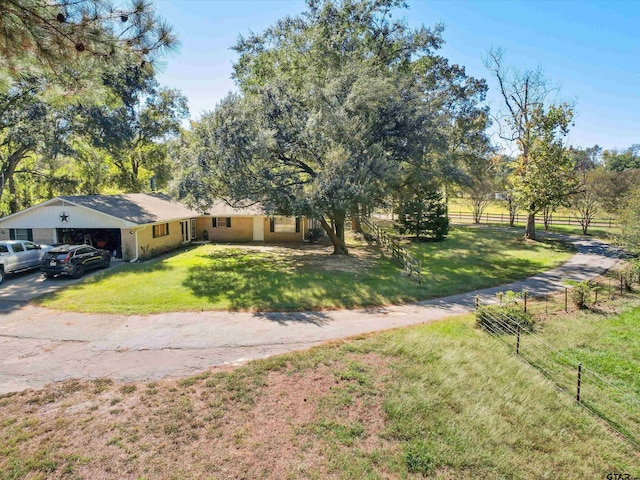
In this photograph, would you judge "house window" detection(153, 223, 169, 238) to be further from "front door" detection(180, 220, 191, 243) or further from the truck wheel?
the truck wheel

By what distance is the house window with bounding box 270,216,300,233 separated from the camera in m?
27.5

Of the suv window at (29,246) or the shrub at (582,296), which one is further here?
the suv window at (29,246)

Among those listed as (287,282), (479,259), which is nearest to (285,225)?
(287,282)

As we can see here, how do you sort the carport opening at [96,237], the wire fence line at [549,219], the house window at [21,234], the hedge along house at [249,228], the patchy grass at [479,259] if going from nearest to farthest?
the patchy grass at [479,259] < the house window at [21,234] < the carport opening at [96,237] < the hedge along house at [249,228] < the wire fence line at [549,219]

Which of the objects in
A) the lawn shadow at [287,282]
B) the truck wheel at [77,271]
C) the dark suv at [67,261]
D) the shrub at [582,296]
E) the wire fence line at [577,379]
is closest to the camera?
the wire fence line at [577,379]

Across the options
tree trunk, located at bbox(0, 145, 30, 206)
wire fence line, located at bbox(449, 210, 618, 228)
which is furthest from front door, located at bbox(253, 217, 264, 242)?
wire fence line, located at bbox(449, 210, 618, 228)

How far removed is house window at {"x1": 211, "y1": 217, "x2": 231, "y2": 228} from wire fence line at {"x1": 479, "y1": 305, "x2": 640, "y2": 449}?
20.5 meters

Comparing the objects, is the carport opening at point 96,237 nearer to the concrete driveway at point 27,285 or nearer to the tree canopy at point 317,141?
the concrete driveway at point 27,285

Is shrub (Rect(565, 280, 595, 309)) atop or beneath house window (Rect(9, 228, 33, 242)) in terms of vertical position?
beneath

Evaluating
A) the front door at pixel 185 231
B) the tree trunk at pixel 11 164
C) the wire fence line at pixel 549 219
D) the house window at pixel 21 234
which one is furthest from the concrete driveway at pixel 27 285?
the wire fence line at pixel 549 219

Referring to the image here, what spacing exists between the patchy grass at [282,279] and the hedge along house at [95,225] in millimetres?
1828

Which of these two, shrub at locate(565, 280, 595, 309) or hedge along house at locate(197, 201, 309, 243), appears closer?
shrub at locate(565, 280, 595, 309)

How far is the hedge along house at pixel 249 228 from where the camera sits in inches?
1073

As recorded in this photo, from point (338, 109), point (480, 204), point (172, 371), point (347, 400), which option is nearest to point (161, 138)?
point (338, 109)
